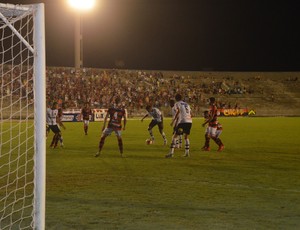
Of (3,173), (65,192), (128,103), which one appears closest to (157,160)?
(3,173)

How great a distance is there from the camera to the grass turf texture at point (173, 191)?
7070 millimetres

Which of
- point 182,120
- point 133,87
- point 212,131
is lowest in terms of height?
point 212,131

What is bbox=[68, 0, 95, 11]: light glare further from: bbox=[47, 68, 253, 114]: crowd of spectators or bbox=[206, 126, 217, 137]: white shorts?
bbox=[206, 126, 217, 137]: white shorts

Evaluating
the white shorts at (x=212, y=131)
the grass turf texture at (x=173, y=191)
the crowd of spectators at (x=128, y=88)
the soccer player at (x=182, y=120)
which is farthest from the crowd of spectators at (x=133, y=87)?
the grass turf texture at (x=173, y=191)

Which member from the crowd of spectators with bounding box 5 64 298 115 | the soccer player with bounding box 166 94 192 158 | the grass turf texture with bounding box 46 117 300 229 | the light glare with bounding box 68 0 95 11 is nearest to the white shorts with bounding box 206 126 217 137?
the grass turf texture with bounding box 46 117 300 229

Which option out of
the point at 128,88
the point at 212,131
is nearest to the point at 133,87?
the point at 128,88

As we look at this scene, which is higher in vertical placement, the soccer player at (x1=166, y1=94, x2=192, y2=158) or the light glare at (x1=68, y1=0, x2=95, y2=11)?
the light glare at (x1=68, y1=0, x2=95, y2=11)

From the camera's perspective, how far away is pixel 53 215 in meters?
7.37

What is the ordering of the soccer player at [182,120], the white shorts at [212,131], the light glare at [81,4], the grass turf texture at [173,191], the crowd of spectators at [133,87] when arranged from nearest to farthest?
1. the grass turf texture at [173,191]
2. the soccer player at [182,120]
3. the white shorts at [212,131]
4. the light glare at [81,4]
5. the crowd of spectators at [133,87]

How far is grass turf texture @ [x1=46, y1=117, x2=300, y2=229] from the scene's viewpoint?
7.07 m

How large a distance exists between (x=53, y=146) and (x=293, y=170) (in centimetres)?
1043

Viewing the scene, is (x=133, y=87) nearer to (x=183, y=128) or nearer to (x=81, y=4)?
(x=81, y=4)

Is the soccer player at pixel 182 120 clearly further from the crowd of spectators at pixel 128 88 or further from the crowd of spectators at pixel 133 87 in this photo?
the crowd of spectators at pixel 128 88

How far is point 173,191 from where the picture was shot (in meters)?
9.45
